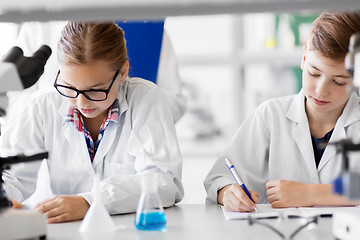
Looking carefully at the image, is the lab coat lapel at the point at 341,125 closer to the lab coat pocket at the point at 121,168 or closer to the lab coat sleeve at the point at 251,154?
the lab coat sleeve at the point at 251,154

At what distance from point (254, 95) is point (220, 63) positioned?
1.52 ft

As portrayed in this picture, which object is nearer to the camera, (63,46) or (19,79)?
(19,79)

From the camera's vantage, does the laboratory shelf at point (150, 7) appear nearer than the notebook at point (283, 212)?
Yes

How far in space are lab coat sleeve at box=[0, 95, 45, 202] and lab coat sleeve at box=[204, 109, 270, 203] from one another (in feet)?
2.14

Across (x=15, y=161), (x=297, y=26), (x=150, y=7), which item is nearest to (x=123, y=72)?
(x=15, y=161)

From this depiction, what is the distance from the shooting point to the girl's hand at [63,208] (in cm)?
129

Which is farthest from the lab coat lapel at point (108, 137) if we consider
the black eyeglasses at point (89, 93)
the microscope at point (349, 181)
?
the microscope at point (349, 181)

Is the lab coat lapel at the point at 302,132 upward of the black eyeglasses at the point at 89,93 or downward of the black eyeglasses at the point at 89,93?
downward

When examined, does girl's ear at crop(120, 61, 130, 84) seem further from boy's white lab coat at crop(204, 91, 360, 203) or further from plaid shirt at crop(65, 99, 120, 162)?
boy's white lab coat at crop(204, 91, 360, 203)

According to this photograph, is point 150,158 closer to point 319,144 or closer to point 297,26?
point 319,144

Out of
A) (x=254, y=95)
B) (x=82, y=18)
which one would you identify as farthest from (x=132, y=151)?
(x=254, y=95)

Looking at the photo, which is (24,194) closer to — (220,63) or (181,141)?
(220,63)

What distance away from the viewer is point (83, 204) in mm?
1348

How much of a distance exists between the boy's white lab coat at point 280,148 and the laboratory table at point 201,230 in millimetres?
391
